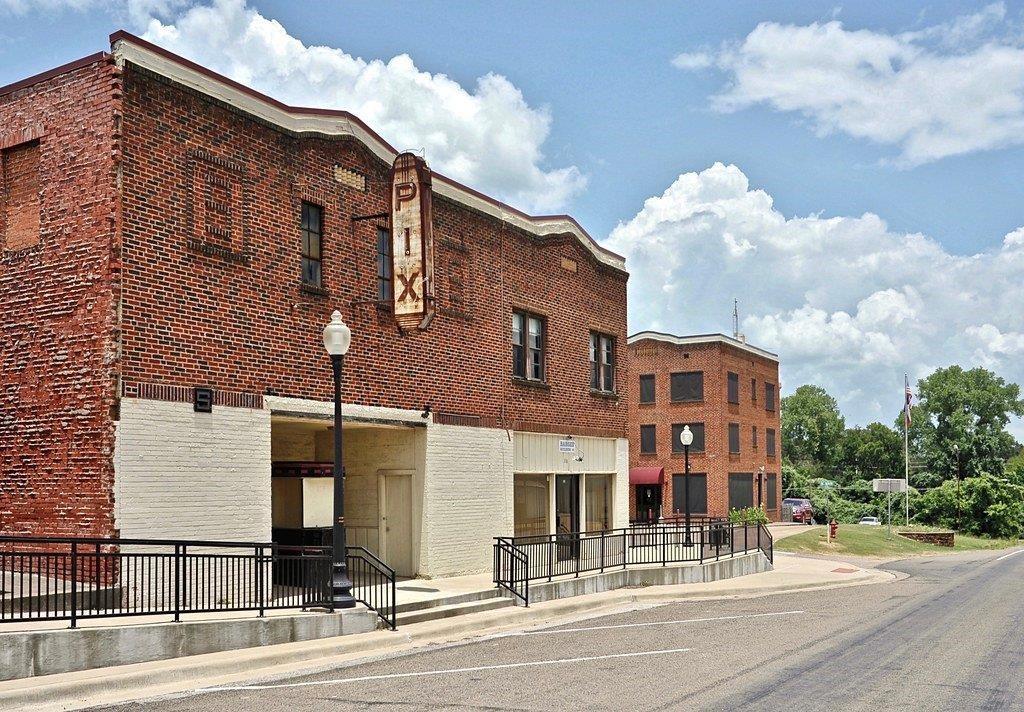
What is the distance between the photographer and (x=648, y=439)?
60812 millimetres

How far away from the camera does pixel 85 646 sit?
12.0m

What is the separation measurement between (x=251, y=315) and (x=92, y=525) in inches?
174

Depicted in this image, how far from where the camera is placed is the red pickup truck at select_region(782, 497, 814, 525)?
68188 mm

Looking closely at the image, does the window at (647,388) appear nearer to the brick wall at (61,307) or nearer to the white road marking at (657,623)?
the white road marking at (657,623)

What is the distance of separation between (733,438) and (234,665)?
49737 millimetres

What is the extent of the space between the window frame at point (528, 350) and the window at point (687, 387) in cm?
3259

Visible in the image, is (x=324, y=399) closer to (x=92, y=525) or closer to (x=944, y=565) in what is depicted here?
(x=92, y=525)

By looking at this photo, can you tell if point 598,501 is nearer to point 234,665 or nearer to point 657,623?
point 657,623

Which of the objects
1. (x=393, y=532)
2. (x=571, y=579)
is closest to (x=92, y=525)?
(x=393, y=532)

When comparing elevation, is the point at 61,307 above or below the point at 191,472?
above

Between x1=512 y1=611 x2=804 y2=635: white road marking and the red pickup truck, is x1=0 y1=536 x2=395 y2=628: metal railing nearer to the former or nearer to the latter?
x1=512 y1=611 x2=804 y2=635: white road marking

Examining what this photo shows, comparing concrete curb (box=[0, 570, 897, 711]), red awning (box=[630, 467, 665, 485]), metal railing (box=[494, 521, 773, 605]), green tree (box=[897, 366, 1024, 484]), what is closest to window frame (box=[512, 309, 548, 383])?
metal railing (box=[494, 521, 773, 605])

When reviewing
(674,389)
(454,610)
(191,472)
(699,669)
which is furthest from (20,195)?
(674,389)

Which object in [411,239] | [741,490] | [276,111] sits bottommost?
[741,490]
